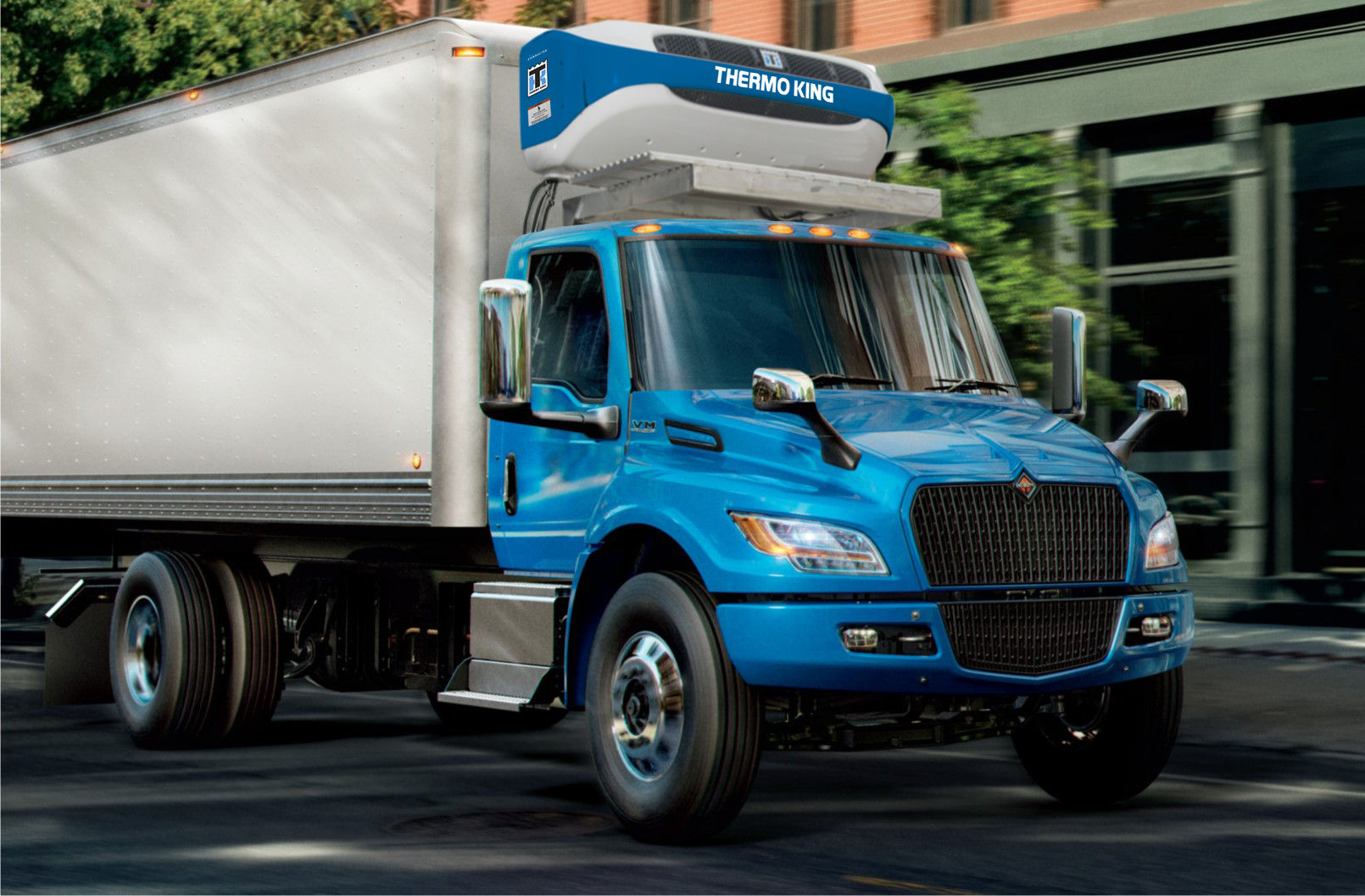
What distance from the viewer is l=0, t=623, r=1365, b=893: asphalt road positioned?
22.8ft

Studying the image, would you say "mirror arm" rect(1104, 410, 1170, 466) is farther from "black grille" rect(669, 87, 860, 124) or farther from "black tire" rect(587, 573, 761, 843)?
"black grille" rect(669, 87, 860, 124)

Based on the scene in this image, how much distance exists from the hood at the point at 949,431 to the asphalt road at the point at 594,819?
146cm

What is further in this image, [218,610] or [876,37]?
[876,37]

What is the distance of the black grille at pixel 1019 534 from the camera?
23.8ft

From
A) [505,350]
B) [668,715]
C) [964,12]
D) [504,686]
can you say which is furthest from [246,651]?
[964,12]

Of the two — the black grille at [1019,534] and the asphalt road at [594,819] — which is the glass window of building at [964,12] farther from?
the black grille at [1019,534]

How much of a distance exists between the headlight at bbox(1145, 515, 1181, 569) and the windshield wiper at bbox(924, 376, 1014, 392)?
3.16ft

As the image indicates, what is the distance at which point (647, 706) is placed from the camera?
7688mm

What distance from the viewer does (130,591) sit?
11.4m

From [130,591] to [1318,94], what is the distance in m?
11.0

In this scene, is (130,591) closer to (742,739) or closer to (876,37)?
(742,739)

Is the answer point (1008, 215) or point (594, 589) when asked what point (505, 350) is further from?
point (1008, 215)

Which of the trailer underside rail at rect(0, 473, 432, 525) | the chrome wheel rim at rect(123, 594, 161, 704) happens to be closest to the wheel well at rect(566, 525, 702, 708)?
the trailer underside rail at rect(0, 473, 432, 525)

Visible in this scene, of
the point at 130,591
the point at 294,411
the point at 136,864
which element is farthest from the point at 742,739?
the point at 130,591
